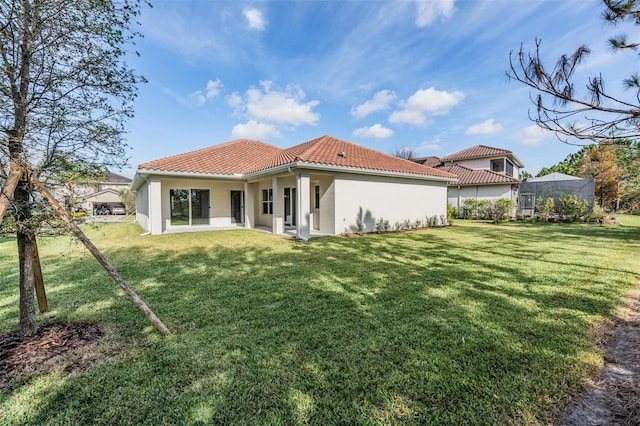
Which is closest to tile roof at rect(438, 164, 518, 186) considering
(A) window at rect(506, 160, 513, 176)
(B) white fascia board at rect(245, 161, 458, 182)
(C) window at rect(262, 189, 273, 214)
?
(A) window at rect(506, 160, 513, 176)

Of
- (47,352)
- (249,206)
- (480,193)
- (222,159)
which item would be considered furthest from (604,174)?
(47,352)

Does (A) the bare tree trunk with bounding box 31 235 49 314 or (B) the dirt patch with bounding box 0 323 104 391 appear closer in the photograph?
(B) the dirt patch with bounding box 0 323 104 391

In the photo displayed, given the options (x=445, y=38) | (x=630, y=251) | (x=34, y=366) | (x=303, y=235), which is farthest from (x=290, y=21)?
(x=630, y=251)

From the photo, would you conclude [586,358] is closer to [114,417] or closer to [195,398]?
[195,398]

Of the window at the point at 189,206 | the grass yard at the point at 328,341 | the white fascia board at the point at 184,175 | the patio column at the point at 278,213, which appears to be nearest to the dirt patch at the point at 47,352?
the grass yard at the point at 328,341

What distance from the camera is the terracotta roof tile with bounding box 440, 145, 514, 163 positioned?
2808 centimetres

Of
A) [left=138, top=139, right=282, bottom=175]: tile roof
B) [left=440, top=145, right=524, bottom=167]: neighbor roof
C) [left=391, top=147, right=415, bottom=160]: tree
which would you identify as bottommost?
[left=138, top=139, right=282, bottom=175]: tile roof

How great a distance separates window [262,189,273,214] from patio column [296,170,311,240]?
550 cm

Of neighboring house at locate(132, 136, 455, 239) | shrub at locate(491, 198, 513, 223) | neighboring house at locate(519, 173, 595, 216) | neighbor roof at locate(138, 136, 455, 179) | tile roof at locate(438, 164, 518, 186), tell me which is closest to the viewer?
neighboring house at locate(132, 136, 455, 239)

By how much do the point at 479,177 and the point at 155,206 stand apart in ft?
84.2

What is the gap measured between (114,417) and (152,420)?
352 millimetres

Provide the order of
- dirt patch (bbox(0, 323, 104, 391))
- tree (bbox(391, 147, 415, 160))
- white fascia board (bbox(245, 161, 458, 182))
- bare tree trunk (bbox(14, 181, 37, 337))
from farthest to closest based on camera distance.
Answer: tree (bbox(391, 147, 415, 160)) < white fascia board (bbox(245, 161, 458, 182)) < bare tree trunk (bbox(14, 181, 37, 337)) < dirt patch (bbox(0, 323, 104, 391))

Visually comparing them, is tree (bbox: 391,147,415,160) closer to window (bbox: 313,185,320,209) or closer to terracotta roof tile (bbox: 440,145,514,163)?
terracotta roof tile (bbox: 440,145,514,163)

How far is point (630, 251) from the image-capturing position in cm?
936
